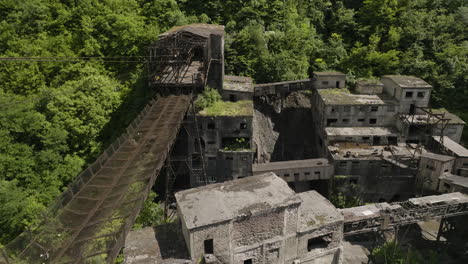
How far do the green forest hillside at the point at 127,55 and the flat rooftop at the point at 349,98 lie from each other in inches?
224

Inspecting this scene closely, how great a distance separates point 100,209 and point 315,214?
506 inches

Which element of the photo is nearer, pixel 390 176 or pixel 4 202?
pixel 4 202

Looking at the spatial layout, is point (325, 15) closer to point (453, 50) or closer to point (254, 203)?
point (453, 50)

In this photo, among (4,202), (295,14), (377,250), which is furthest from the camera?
(295,14)

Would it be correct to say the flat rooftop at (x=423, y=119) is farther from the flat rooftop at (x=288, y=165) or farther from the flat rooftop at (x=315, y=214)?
the flat rooftop at (x=315, y=214)

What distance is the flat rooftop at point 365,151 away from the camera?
30281 mm

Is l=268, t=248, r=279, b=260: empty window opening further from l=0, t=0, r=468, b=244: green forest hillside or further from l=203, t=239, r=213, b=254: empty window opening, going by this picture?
l=0, t=0, r=468, b=244: green forest hillside

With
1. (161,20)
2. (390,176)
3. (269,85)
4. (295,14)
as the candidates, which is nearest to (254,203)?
(390,176)

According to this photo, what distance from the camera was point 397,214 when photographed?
2325cm

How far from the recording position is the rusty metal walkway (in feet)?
40.1

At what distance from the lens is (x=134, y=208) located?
14.8m

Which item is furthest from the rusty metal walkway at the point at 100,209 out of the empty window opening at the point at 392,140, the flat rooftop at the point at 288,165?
the empty window opening at the point at 392,140

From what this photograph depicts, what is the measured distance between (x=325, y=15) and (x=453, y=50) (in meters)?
20.0

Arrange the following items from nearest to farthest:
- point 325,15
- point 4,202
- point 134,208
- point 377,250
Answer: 1. point 134,208
2. point 4,202
3. point 377,250
4. point 325,15
